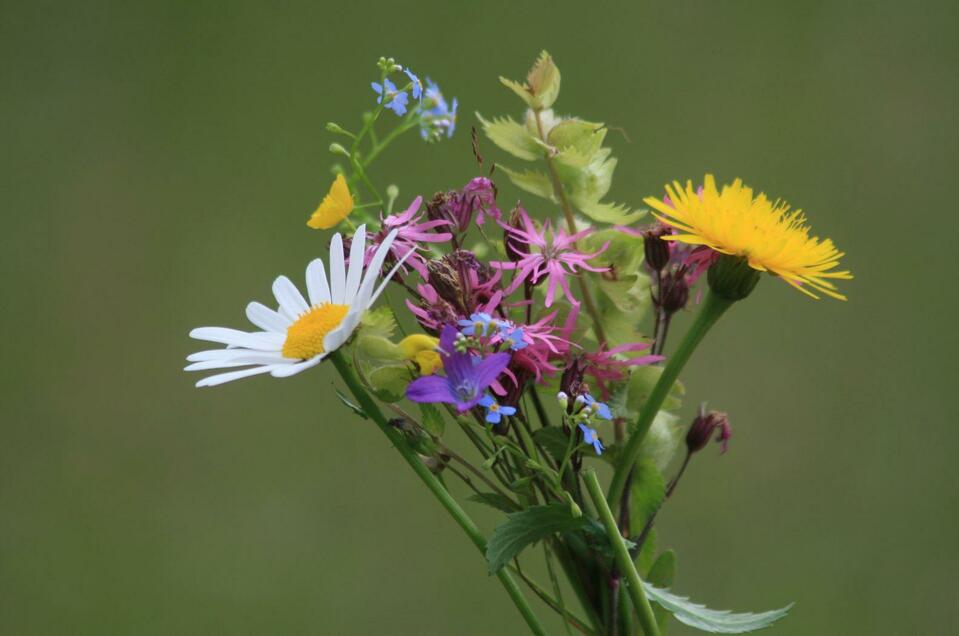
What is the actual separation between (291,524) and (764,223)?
1.01 m

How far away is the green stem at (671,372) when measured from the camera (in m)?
0.36

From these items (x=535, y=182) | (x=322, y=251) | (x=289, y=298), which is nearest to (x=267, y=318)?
(x=289, y=298)

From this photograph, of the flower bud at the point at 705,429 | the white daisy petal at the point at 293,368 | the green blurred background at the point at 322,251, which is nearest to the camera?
the white daisy petal at the point at 293,368

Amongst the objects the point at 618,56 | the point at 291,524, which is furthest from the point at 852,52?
the point at 291,524

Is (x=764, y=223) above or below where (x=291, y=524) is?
below

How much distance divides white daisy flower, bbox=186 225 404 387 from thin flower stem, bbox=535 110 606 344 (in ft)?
0.25

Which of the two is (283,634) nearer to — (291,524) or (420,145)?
(291,524)

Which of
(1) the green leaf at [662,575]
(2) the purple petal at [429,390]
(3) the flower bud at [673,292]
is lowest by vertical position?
(1) the green leaf at [662,575]

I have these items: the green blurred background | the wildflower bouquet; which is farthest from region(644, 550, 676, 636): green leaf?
the green blurred background

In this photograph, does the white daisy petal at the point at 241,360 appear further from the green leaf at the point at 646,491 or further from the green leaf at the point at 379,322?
the green leaf at the point at 646,491

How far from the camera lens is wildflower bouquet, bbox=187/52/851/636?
35 cm

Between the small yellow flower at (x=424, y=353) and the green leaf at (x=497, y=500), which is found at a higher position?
the small yellow flower at (x=424, y=353)

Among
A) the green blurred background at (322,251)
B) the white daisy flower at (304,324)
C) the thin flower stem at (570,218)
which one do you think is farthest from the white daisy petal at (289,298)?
A: the green blurred background at (322,251)

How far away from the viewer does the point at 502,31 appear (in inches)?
62.4
